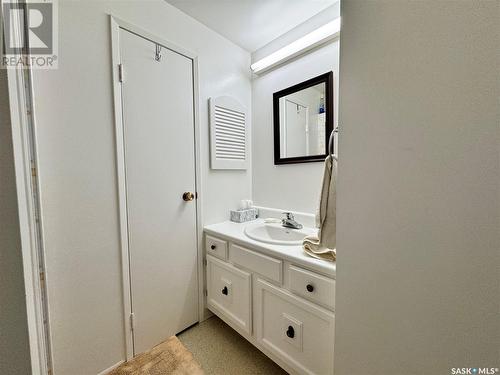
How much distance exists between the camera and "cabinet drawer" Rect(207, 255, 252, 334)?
1.33 meters

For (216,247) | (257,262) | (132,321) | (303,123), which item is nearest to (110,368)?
(132,321)

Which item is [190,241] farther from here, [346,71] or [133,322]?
[346,71]

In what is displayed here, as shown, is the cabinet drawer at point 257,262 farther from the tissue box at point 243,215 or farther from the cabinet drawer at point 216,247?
the tissue box at point 243,215

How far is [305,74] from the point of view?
1.58 meters

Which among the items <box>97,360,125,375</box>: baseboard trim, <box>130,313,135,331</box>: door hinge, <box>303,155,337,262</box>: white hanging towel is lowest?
<box>97,360,125,375</box>: baseboard trim

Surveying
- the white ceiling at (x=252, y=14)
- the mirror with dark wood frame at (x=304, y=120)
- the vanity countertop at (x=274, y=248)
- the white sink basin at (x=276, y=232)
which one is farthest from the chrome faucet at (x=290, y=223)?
the white ceiling at (x=252, y=14)

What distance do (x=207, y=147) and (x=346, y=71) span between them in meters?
1.23

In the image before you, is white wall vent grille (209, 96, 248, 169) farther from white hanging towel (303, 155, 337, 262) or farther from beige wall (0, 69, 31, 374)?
beige wall (0, 69, 31, 374)

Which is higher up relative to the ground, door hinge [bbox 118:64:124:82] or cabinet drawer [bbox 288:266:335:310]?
door hinge [bbox 118:64:124:82]

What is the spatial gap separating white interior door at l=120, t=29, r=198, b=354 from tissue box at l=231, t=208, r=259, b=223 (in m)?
0.38

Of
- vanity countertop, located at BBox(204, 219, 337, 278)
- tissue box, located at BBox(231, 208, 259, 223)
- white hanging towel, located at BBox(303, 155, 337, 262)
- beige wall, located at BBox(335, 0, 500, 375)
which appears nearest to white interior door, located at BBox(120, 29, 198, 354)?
vanity countertop, located at BBox(204, 219, 337, 278)

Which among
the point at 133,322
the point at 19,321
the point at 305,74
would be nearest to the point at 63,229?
the point at 19,321

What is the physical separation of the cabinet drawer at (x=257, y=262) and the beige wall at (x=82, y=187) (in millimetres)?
724

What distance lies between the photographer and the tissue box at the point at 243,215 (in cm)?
178
